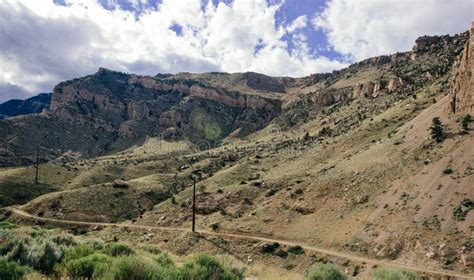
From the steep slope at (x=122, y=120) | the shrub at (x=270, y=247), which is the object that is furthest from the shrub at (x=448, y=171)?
the steep slope at (x=122, y=120)

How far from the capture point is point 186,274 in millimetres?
11320

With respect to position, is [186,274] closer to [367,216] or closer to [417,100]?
[367,216]

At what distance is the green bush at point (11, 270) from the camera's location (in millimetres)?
8925

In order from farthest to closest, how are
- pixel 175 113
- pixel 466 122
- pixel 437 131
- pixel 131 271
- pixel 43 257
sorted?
pixel 175 113, pixel 437 131, pixel 466 122, pixel 43 257, pixel 131 271

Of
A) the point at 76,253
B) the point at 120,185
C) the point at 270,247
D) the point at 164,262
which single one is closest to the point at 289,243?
the point at 270,247

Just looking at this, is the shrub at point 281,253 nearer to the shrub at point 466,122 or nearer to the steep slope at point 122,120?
the shrub at point 466,122

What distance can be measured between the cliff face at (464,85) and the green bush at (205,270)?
1781 inches

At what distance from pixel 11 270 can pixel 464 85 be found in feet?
173

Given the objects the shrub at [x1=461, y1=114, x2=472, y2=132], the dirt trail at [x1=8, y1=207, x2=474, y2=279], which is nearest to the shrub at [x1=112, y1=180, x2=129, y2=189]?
the dirt trail at [x1=8, y1=207, x2=474, y2=279]

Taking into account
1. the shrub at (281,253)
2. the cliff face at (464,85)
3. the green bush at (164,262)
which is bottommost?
the shrub at (281,253)

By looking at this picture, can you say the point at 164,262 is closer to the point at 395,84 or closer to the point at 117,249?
the point at 117,249

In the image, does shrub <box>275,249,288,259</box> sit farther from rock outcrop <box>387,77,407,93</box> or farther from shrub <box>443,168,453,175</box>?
rock outcrop <box>387,77,407,93</box>

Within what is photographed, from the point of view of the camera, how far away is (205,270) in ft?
38.8

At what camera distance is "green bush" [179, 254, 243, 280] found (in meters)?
11.4
